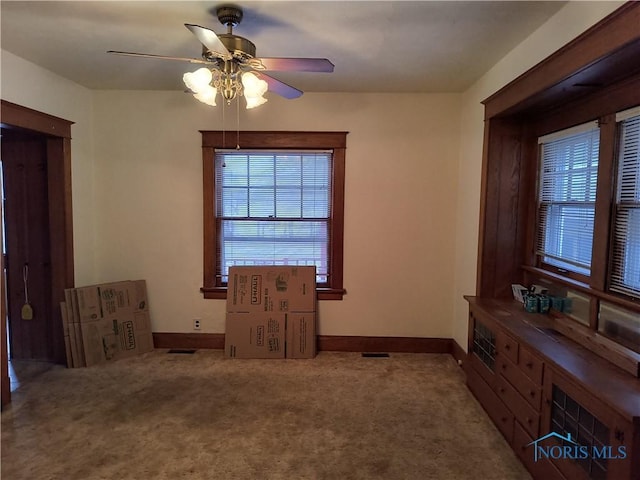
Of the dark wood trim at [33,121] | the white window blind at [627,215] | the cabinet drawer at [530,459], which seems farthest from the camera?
the dark wood trim at [33,121]

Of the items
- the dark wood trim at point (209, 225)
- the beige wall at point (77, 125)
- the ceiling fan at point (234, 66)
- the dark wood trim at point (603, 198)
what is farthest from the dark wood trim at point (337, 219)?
the beige wall at point (77, 125)

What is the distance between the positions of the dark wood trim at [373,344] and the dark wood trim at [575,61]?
237cm

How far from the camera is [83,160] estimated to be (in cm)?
391

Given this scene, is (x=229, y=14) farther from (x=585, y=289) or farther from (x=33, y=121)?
(x=585, y=289)

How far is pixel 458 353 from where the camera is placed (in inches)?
151

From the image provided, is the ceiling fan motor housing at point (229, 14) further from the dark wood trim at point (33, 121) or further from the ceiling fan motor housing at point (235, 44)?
the dark wood trim at point (33, 121)

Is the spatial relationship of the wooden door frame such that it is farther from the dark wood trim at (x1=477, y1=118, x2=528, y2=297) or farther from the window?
the dark wood trim at (x1=477, y1=118, x2=528, y2=297)

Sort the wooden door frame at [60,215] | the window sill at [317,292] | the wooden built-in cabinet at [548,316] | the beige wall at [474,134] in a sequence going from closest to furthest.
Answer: the wooden built-in cabinet at [548,316], the beige wall at [474,134], the wooden door frame at [60,215], the window sill at [317,292]

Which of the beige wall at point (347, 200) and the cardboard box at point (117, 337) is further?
the beige wall at point (347, 200)

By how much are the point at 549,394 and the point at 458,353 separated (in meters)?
1.77

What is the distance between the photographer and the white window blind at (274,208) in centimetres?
401

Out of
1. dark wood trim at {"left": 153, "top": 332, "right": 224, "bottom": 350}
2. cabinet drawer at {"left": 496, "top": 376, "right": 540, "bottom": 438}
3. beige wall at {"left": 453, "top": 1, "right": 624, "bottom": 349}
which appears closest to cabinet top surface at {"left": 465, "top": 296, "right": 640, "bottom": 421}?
cabinet drawer at {"left": 496, "top": 376, "right": 540, "bottom": 438}

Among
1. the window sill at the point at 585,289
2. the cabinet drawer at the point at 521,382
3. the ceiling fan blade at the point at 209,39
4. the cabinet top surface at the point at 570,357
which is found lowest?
the cabinet drawer at the point at 521,382

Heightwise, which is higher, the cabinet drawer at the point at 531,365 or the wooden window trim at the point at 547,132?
the wooden window trim at the point at 547,132
